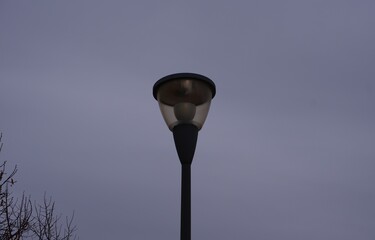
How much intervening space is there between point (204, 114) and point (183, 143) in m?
0.41

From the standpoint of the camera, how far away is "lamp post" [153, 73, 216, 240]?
13.8 ft

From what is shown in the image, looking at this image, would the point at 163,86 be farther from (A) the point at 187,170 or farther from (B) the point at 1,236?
(B) the point at 1,236

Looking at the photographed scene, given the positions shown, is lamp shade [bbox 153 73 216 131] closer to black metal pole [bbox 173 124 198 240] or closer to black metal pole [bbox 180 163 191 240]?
black metal pole [bbox 173 124 198 240]

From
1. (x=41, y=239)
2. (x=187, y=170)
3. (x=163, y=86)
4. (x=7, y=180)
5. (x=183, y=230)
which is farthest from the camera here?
(x=41, y=239)

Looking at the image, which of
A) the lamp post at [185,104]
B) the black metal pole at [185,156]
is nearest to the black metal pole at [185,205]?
the black metal pole at [185,156]

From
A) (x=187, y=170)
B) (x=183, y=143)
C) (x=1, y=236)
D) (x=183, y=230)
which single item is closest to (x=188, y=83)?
(x=183, y=143)

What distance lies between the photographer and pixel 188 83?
14.1 feet

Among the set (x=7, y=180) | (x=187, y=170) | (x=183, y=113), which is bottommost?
(x=187, y=170)

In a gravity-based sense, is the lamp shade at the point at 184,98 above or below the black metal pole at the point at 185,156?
above

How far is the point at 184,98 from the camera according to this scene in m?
4.30

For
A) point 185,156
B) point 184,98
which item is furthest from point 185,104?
point 185,156

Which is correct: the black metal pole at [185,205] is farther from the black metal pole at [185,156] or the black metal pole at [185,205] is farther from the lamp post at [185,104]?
the lamp post at [185,104]

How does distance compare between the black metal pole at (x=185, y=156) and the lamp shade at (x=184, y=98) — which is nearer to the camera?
the black metal pole at (x=185, y=156)

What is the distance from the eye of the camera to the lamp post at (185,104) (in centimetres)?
420
